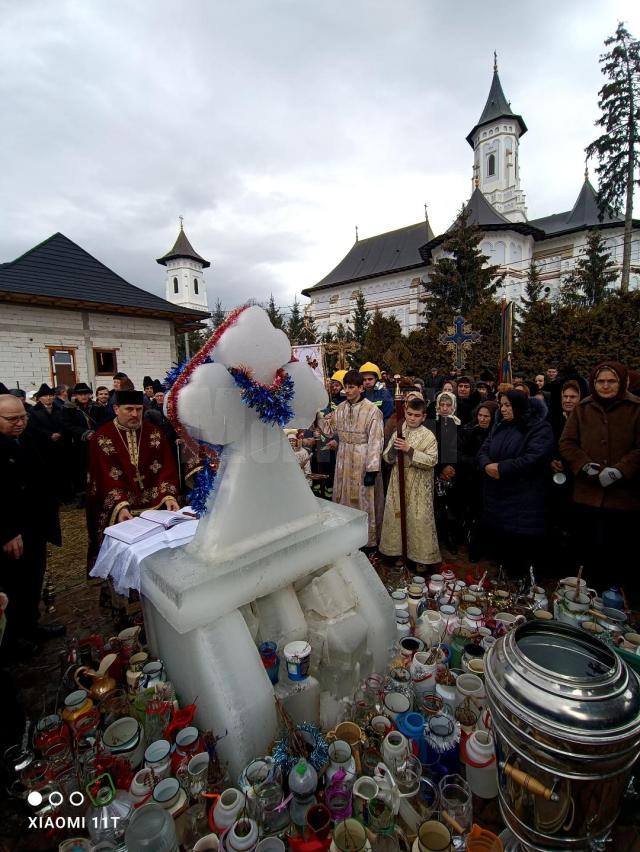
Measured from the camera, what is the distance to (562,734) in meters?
1.28

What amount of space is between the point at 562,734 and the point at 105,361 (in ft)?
59.2

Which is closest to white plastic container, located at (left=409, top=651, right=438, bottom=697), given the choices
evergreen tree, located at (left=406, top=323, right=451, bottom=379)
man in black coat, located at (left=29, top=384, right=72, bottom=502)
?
man in black coat, located at (left=29, top=384, right=72, bottom=502)

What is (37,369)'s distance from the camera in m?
14.5

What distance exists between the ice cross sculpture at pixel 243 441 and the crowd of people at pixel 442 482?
840 mm

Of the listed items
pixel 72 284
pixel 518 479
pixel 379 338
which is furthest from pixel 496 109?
pixel 518 479

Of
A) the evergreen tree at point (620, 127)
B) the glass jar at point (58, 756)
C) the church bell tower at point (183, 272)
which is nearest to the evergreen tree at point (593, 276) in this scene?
the evergreen tree at point (620, 127)

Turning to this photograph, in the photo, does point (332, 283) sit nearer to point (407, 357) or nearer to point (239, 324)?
point (407, 357)

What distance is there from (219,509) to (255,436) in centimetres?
45

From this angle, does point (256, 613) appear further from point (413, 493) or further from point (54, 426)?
point (54, 426)

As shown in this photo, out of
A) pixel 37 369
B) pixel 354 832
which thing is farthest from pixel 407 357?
pixel 354 832

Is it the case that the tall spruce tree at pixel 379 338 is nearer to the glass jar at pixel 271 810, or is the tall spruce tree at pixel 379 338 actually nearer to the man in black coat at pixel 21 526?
the man in black coat at pixel 21 526

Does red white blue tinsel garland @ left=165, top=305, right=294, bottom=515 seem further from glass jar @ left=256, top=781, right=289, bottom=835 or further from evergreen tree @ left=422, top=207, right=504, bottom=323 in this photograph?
evergreen tree @ left=422, top=207, right=504, bottom=323

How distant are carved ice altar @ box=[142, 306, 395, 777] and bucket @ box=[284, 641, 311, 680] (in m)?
0.18

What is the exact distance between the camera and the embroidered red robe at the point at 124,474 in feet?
11.0
